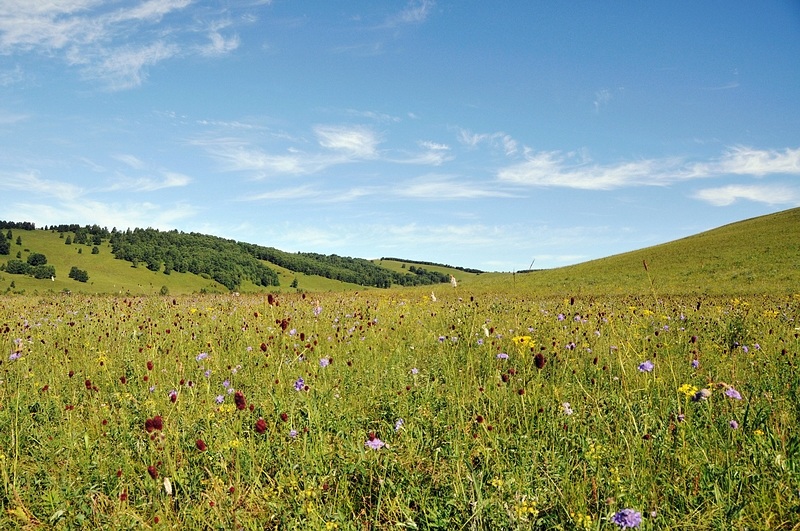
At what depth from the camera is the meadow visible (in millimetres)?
2457

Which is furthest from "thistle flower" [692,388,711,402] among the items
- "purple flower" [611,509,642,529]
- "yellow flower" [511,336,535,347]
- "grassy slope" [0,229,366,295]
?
"grassy slope" [0,229,366,295]

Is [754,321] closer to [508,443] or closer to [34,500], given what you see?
[508,443]

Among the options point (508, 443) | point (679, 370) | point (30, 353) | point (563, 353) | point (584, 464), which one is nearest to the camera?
point (584, 464)

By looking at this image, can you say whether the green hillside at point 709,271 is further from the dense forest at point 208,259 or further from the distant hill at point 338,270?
the dense forest at point 208,259

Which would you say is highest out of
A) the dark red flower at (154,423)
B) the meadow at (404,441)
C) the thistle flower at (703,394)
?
the thistle flower at (703,394)

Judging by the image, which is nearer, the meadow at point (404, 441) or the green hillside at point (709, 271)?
the meadow at point (404, 441)

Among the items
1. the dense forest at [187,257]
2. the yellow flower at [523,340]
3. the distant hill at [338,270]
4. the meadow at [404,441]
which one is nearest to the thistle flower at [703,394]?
the meadow at [404,441]

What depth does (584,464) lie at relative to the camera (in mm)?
2824

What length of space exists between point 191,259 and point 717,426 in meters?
149

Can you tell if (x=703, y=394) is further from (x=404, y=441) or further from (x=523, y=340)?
(x=523, y=340)

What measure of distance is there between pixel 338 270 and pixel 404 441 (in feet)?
543

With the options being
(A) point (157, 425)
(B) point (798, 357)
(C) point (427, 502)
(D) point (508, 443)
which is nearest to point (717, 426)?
(D) point (508, 443)

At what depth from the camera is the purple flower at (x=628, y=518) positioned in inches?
72.3

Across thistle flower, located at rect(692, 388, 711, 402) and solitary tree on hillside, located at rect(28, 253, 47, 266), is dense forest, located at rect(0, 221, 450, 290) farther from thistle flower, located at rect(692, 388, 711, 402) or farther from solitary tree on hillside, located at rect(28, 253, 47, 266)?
thistle flower, located at rect(692, 388, 711, 402)
